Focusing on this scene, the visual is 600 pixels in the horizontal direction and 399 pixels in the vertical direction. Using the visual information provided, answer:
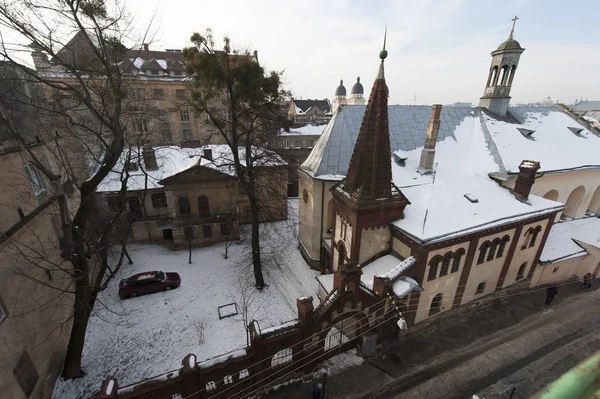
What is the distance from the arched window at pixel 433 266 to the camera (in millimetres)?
13047

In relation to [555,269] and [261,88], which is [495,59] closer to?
[555,269]

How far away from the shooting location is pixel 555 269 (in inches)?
701

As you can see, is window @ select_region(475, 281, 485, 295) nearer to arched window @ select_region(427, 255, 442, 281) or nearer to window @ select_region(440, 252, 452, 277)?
window @ select_region(440, 252, 452, 277)

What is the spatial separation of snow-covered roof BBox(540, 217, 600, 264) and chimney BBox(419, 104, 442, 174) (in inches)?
366

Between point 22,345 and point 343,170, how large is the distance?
15433 millimetres

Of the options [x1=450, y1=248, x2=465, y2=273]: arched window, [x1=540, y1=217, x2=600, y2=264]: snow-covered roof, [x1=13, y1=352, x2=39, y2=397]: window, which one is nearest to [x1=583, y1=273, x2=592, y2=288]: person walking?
[x1=540, y1=217, x2=600, y2=264]: snow-covered roof

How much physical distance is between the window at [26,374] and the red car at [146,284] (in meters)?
6.79

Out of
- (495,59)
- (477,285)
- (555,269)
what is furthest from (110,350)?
(495,59)

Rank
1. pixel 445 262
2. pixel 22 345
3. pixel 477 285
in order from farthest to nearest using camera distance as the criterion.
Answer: pixel 477 285, pixel 445 262, pixel 22 345

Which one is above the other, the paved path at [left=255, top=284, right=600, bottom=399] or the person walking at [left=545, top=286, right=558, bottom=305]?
the person walking at [left=545, top=286, right=558, bottom=305]

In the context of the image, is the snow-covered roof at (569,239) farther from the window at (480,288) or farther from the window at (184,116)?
the window at (184,116)

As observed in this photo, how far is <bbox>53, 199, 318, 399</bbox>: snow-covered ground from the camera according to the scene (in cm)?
1291

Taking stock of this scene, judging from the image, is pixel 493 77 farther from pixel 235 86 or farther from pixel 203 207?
pixel 203 207

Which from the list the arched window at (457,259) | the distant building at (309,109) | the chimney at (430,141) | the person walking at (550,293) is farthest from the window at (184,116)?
the person walking at (550,293)
